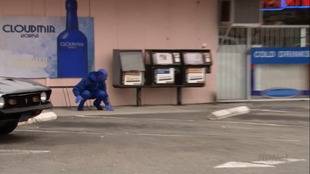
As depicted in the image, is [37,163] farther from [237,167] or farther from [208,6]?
[208,6]

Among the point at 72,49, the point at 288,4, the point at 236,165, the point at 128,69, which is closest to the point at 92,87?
the point at 128,69

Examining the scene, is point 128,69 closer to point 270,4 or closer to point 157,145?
point 157,145

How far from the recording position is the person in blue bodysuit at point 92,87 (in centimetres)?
1052

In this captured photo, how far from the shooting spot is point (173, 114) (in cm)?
1087

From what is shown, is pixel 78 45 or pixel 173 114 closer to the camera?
pixel 173 114

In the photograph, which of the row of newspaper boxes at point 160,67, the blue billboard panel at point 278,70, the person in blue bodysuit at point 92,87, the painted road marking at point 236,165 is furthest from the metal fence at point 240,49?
the painted road marking at point 236,165

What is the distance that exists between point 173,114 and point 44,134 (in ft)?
14.1

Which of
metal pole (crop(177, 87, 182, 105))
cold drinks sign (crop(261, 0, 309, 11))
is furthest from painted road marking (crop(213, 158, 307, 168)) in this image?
cold drinks sign (crop(261, 0, 309, 11))

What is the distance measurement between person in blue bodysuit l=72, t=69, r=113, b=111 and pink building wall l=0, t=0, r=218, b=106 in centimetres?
135

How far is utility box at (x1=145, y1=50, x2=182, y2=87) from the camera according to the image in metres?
11.9

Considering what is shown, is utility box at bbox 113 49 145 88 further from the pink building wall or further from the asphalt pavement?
the asphalt pavement

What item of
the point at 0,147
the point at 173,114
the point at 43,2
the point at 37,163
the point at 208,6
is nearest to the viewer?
the point at 37,163

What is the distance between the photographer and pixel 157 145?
687 cm

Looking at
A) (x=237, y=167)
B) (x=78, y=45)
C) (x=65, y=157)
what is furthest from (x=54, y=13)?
(x=237, y=167)
